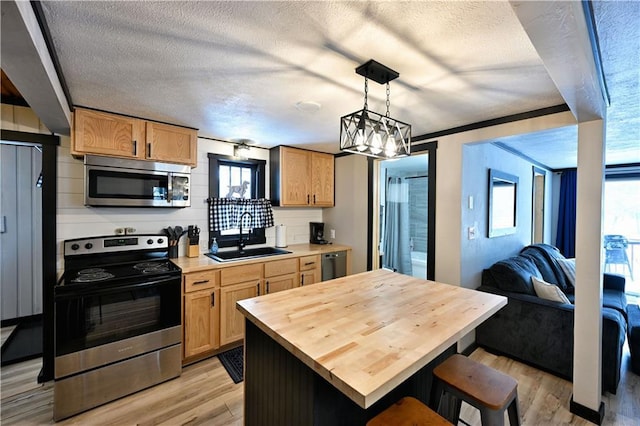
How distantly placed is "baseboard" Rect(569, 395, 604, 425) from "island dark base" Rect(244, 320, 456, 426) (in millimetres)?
1185

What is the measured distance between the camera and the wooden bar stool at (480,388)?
121cm

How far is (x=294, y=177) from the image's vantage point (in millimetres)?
3527

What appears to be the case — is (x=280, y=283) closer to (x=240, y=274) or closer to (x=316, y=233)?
(x=240, y=274)

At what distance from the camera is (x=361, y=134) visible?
1507mm

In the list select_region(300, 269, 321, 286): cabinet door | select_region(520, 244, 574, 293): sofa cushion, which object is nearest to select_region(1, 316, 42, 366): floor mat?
A: select_region(300, 269, 321, 286): cabinet door

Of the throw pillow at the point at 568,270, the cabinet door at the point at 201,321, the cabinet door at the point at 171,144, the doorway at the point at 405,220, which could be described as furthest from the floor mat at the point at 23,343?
the throw pillow at the point at 568,270

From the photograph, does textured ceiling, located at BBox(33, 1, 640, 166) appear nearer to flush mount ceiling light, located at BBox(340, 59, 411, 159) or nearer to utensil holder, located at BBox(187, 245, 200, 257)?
flush mount ceiling light, located at BBox(340, 59, 411, 159)

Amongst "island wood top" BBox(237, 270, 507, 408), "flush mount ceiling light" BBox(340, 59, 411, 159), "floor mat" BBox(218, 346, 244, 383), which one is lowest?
"floor mat" BBox(218, 346, 244, 383)

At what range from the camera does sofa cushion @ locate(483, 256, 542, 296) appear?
2.80 metres

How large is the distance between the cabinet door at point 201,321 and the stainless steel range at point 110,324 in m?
0.10

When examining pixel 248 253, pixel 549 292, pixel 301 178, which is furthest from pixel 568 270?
pixel 248 253

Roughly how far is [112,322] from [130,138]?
59.1 inches

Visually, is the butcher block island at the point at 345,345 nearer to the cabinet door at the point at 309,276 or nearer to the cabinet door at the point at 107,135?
the cabinet door at the point at 309,276

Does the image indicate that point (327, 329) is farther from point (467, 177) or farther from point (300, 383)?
point (467, 177)
